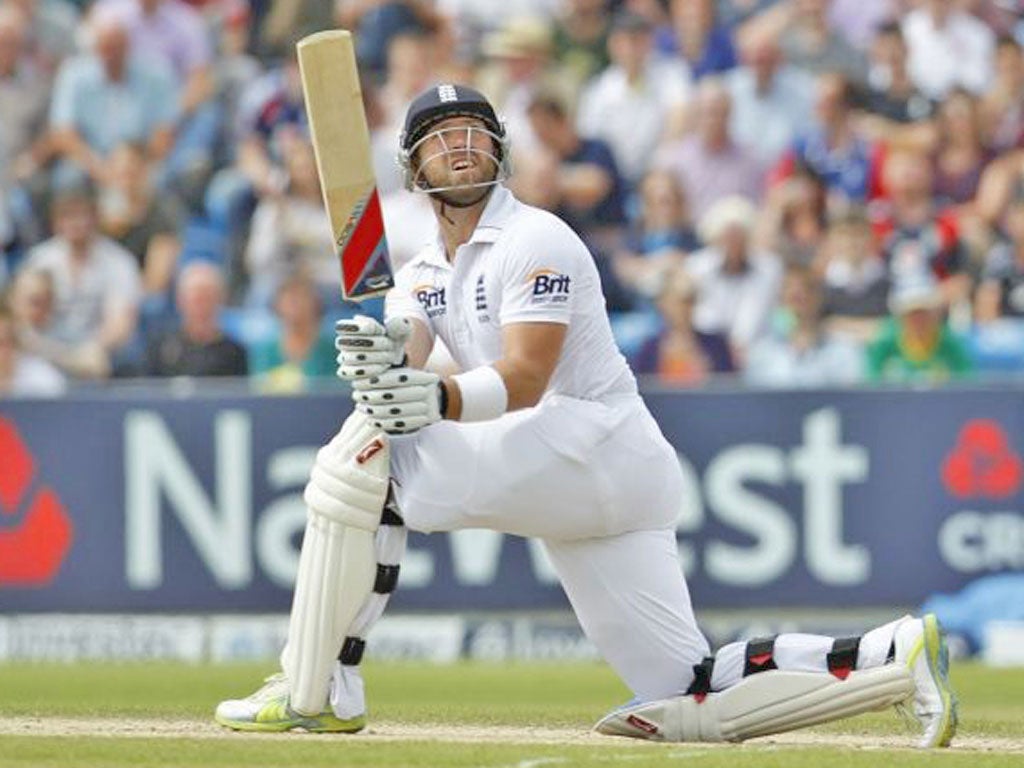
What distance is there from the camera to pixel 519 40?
14.1 m

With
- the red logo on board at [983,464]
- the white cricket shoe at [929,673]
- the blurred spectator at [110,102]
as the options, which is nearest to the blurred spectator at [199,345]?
the blurred spectator at [110,102]

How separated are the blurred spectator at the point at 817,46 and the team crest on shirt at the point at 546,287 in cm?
819

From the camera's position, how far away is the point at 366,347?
19.9 feet

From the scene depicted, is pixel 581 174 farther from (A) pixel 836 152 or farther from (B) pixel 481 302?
(B) pixel 481 302

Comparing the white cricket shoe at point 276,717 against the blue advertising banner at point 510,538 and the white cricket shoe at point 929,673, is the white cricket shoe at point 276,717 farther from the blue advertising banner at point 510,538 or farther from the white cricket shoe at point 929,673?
the blue advertising banner at point 510,538

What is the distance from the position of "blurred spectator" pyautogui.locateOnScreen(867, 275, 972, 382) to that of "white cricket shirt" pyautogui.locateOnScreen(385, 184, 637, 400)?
5.92 m

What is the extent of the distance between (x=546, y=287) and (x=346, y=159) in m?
0.62

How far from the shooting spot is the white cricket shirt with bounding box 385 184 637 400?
6281mm

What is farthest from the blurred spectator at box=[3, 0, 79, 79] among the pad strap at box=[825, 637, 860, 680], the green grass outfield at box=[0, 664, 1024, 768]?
the pad strap at box=[825, 637, 860, 680]

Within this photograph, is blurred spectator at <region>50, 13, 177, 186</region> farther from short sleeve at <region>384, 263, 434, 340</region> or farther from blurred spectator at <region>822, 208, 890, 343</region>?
short sleeve at <region>384, 263, 434, 340</region>

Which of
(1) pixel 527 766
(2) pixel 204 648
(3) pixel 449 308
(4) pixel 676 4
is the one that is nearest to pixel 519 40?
(4) pixel 676 4

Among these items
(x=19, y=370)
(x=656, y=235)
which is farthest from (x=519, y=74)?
(x=19, y=370)

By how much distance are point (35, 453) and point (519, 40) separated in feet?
12.9

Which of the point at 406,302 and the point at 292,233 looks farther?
the point at 292,233
